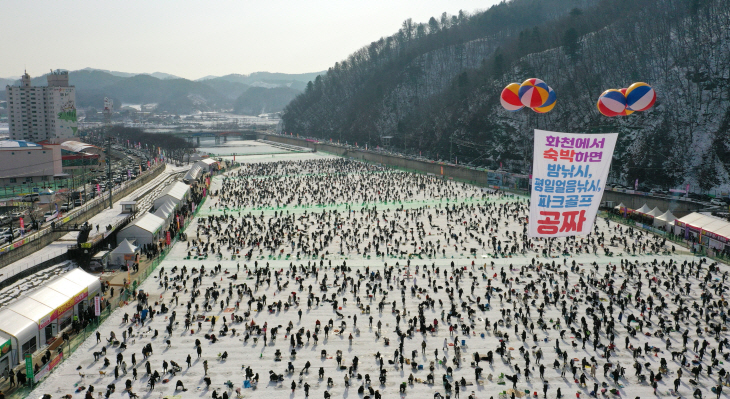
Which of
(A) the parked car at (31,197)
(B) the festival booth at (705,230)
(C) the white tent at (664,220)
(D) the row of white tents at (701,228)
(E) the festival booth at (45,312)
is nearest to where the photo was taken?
(E) the festival booth at (45,312)

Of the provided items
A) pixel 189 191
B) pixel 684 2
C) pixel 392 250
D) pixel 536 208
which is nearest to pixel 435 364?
pixel 536 208

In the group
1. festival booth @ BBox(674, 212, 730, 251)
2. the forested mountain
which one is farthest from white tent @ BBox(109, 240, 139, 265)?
the forested mountain

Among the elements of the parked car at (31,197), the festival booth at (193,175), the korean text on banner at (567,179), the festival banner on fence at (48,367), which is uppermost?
the korean text on banner at (567,179)

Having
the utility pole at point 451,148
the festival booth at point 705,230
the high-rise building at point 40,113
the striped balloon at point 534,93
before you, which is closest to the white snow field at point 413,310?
the festival booth at point 705,230

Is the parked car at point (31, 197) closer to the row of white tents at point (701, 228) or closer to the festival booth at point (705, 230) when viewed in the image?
the row of white tents at point (701, 228)

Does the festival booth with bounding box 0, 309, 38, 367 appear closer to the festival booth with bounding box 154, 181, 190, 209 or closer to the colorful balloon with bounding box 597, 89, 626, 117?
the colorful balloon with bounding box 597, 89, 626, 117

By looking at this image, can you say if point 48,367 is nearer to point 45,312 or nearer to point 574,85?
point 45,312
